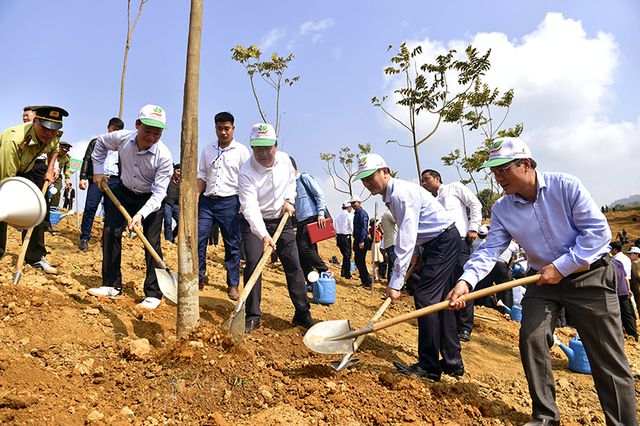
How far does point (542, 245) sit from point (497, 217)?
Answer: 0.38 metres

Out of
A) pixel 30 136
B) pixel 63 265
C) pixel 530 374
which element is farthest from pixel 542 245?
pixel 63 265

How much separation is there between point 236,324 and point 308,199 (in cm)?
274

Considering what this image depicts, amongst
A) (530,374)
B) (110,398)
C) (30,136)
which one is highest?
(30,136)

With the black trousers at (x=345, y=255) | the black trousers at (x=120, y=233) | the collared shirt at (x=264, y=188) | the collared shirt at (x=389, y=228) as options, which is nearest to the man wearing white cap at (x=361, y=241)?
the black trousers at (x=345, y=255)

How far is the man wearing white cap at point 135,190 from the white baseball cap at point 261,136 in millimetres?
866

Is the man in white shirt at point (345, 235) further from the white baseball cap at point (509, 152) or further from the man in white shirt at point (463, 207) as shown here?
the white baseball cap at point (509, 152)

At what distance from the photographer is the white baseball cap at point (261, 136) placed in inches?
161

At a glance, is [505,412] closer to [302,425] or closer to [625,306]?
[302,425]

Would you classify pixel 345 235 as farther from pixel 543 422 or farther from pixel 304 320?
pixel 543 422

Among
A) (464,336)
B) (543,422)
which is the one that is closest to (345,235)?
(464,336)

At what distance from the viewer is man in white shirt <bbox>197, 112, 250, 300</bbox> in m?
5.21

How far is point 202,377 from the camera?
9.34 feet

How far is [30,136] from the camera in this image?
428cm

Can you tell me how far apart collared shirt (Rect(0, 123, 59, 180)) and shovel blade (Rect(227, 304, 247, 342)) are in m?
2.62
